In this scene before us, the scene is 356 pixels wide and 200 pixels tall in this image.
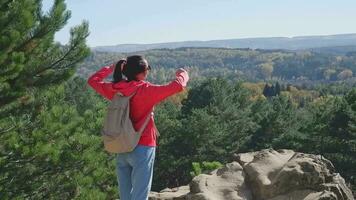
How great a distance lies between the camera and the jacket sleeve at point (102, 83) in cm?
499

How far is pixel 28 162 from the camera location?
9.95 meters

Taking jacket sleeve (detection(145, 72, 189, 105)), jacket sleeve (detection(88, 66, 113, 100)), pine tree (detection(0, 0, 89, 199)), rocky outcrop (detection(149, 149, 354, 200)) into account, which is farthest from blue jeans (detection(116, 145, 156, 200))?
pine tree (detection(0, 0, 89, 199))

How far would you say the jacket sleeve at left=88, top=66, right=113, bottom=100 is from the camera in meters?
4.99

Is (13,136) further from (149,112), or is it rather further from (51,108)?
(149,112)

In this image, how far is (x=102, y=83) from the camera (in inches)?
201

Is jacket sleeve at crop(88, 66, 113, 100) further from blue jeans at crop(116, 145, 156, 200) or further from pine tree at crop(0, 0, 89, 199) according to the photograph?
pine tree at crop(0, 0, 89, 199)

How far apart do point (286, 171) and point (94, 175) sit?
4.86 m

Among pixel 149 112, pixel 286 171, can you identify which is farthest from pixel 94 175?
pixel 149 112

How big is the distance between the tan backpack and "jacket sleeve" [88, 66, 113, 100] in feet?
0.76

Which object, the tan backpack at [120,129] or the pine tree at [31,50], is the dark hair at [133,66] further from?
the pine tree at [31,50]

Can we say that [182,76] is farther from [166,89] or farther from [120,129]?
[120,129]

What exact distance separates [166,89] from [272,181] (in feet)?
11.2

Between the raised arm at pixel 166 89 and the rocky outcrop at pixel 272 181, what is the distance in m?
3.05

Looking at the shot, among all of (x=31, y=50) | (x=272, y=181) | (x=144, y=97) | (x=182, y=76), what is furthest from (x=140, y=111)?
(x=31, y=50)
